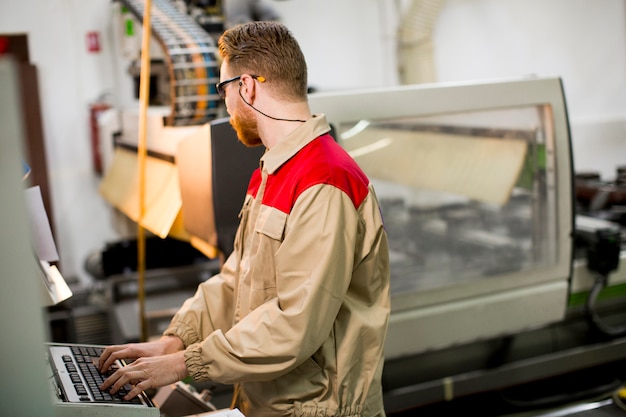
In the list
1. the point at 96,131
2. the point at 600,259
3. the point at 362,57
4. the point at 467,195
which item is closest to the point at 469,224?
the point at 467,195

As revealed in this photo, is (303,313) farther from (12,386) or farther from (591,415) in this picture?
(591,415)

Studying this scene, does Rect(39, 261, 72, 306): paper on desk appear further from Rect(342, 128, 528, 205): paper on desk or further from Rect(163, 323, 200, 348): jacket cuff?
Rect(342, 128, 528, 205): paper on desk

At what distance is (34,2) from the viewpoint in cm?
509

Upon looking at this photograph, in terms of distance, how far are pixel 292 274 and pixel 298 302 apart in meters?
0.06

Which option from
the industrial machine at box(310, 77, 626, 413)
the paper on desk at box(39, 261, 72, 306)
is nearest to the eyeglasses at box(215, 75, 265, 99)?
the paper on desk at box(39, 261, 72, 306)

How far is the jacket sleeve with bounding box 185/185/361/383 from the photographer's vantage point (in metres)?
1.34

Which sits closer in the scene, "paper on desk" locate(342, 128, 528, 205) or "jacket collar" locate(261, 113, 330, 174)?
"jacket collar" locate(261, 113, 330, 174)

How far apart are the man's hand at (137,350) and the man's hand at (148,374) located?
2.9 inches

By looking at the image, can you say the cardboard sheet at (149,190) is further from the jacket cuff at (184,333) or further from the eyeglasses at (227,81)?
the eyeglasses at (227,81)

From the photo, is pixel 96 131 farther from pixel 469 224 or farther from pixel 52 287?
pixel 52 287

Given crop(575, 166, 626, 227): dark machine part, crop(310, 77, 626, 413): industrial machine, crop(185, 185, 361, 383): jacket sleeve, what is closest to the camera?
crop(185, 185, 361, 383): jacket sleeve

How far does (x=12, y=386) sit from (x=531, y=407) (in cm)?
255

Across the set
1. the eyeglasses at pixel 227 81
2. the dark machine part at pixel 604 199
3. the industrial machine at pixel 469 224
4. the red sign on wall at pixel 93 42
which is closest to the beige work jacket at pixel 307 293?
the eyeglasses at pixel 227 81

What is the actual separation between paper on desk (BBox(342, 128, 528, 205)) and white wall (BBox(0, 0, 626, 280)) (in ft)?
10.6
